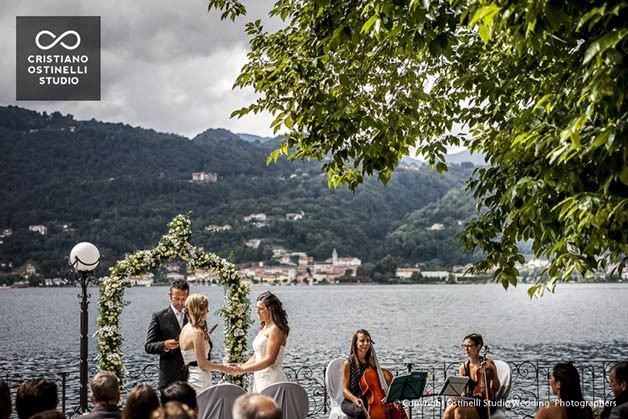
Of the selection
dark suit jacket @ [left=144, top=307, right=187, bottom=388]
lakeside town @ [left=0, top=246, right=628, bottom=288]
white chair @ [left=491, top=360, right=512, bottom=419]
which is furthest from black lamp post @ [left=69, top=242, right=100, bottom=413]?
lakeside town @ [left=0, top=246, right=628, bottom=288]

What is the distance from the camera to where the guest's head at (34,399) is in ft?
15.1

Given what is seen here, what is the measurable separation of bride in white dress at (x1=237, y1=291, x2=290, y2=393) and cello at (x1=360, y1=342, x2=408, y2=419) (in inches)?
41.7

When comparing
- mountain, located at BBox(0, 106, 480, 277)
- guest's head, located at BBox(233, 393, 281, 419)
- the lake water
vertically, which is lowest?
the lake water

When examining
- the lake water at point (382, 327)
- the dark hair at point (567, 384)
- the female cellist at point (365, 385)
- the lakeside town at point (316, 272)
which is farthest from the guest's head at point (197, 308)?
the lakeside town at point (316, 272)

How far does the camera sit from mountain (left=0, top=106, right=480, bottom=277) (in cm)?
9706

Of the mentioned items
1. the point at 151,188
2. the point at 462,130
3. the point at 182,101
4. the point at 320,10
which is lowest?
the point at 462,130

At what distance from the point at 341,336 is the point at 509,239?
57163 millimetres

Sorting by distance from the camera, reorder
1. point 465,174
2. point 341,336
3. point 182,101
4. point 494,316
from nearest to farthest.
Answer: point 341,336, point 494,316, point 465,174, point 182,101

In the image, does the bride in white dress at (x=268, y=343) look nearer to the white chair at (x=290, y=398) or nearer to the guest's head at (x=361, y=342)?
the white chair at (x=290, y=398)

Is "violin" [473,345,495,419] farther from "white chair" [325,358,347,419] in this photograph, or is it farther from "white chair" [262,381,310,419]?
"white chair" [262,381,310,419]

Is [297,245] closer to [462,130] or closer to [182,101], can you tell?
[182,101]

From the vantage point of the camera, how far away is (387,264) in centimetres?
11381

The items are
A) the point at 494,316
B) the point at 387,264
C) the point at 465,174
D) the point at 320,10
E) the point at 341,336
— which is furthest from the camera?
the point at 465,174

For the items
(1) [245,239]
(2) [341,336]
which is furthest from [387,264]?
(2) [341,336]
